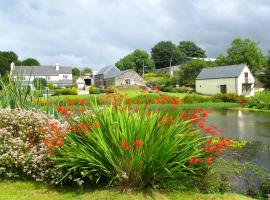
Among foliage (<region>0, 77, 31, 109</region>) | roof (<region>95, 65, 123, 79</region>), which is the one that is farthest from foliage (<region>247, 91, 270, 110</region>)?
roof (<region>95, 65, 123, 79</region>)

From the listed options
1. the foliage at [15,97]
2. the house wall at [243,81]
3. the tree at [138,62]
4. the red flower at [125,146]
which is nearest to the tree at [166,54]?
the tree at [138,62]

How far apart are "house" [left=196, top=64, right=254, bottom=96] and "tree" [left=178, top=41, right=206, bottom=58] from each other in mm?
62384

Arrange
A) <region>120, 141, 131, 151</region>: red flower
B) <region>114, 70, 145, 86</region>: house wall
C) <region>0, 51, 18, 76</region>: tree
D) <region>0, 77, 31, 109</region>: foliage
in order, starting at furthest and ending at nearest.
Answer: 1. <region>0, 51, 18, 76</region>: tree
2. <region>114, 70, 145, 86</region>: house wall
3. <region>0, 77, 31, 109</region>: foliage
4. <region>120, 141, 131, 151</region>: red flower

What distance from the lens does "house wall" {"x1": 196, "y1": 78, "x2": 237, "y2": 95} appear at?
54.0 m

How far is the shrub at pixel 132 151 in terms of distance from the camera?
5090mm

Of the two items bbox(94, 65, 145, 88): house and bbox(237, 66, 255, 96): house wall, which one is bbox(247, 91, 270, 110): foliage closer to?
bbox(237, 66, 255, 96): house wall

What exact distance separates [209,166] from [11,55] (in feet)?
291

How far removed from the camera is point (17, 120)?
6480 millimetres


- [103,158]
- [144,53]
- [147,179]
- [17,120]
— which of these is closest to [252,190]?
[147,179]

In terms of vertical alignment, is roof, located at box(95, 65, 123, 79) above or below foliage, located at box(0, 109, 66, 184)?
above

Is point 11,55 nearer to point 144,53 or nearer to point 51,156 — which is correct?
point 144,53

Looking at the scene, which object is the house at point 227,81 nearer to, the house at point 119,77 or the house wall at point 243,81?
the house wall at point 243,81

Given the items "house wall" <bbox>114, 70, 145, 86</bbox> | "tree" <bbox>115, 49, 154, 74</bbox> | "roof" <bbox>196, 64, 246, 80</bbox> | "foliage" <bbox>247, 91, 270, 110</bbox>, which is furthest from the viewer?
"tree" <bbox>115, 49, 154, 74</bbox>

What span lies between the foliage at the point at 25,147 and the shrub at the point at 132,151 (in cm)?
38
